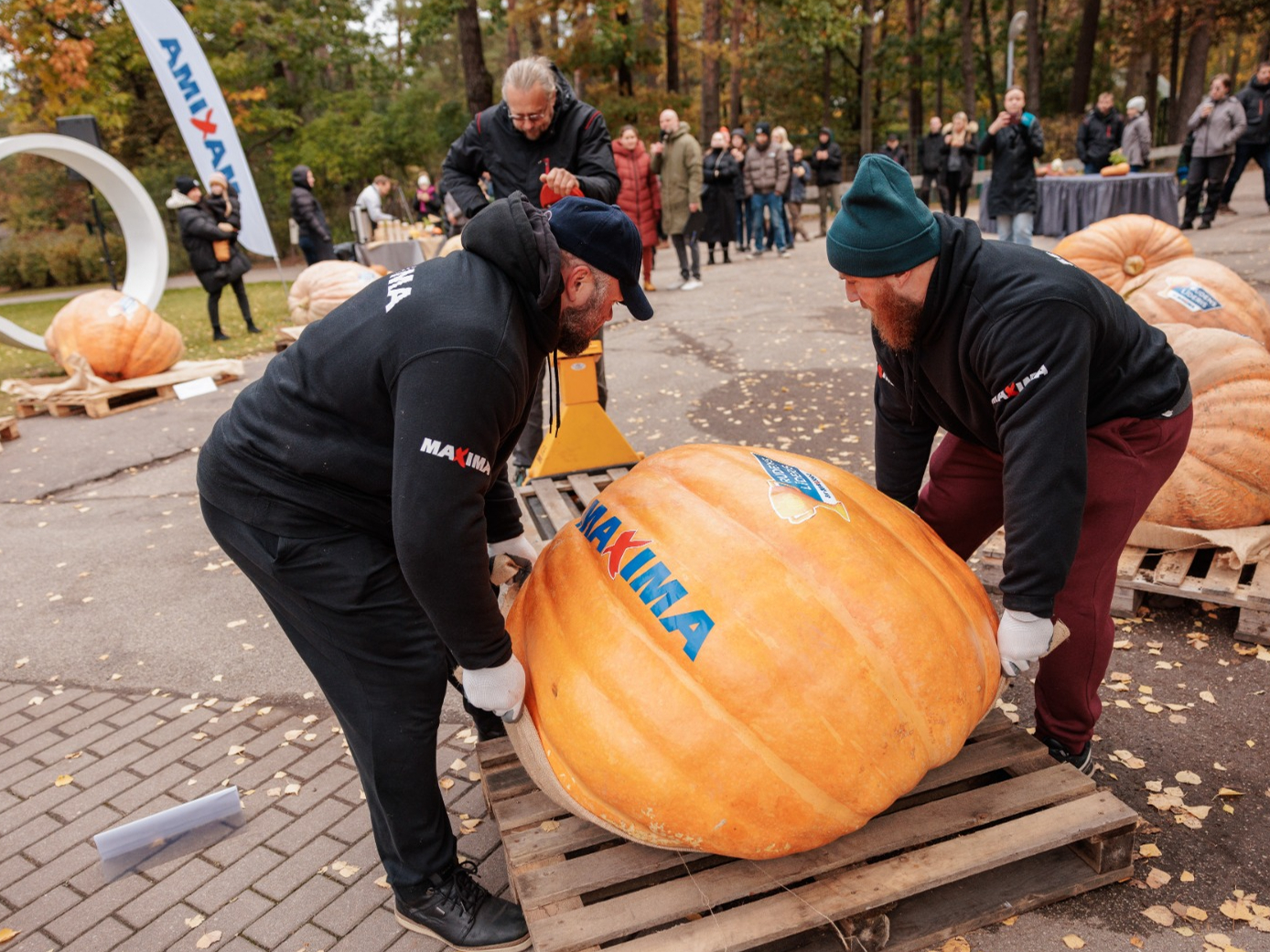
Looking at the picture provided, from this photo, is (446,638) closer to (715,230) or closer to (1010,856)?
(1010,856)

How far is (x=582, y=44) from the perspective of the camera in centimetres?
2459

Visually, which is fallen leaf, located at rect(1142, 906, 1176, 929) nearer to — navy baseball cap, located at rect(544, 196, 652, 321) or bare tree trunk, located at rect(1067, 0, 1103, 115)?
navy baseball cap, located at rect(544, 196, 652, 321)

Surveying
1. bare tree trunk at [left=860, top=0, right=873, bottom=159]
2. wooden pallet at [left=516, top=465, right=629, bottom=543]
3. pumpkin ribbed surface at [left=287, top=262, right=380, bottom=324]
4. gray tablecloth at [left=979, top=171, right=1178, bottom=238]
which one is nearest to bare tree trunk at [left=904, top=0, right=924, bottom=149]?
bare tree trunk at [left=860, top=0, right=873, bottom=159]

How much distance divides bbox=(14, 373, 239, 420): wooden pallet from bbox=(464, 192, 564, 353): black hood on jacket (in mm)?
8323

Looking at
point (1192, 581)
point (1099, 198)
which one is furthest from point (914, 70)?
point (1192, 581)

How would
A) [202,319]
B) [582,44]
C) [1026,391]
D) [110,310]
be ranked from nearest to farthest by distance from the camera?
[1026,391]
[110,310]
[202,319]
[582,44]

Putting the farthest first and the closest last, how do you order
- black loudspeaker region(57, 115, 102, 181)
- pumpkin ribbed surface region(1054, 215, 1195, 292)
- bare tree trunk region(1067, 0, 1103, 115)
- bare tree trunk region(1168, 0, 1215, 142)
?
bare tree trunk region(1067, 0, 1103, 115)
bare tree trunk region(1168, 0, 1215, 142)
black loudspeaker region(57, 115, 102, 181)
pumpkin ribbed surface region(1054, 215, 1195, 292)

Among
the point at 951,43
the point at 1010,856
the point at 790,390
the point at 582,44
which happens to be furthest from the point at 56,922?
the point at 951,43

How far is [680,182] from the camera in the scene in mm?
13219

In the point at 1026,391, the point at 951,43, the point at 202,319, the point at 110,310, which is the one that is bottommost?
the point at 202,319

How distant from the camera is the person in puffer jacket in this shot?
42.6 feet

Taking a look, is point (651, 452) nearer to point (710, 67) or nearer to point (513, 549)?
point (513, 549)

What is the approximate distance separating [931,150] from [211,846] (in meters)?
18.0

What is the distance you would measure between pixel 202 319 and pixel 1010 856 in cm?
1627
